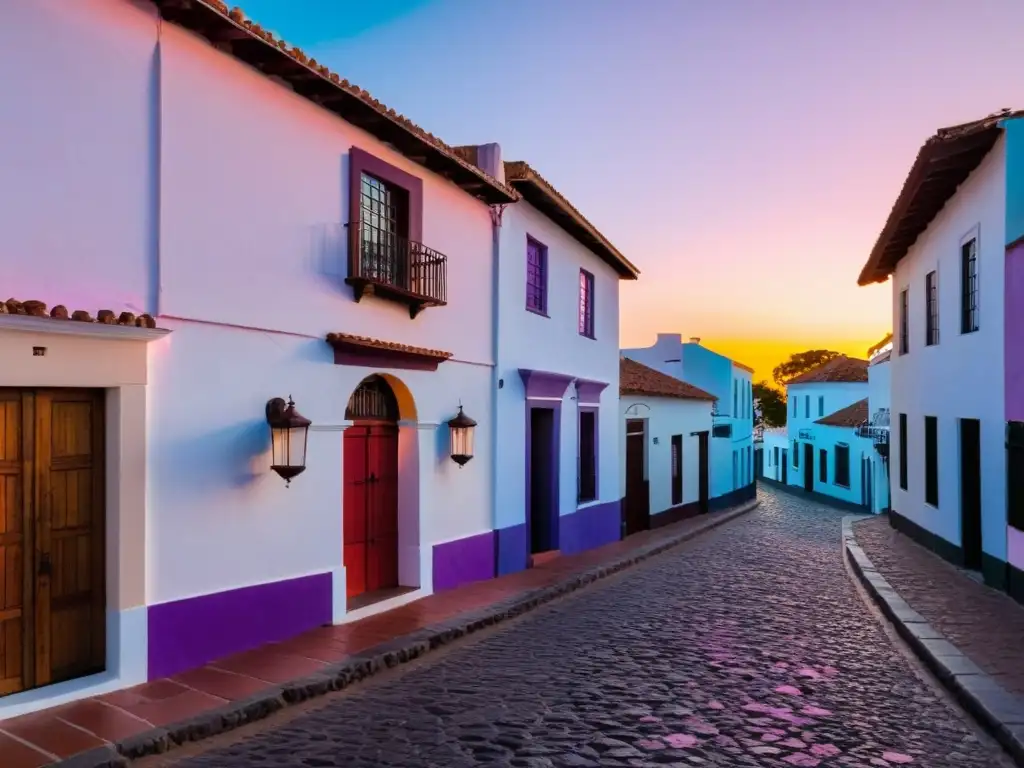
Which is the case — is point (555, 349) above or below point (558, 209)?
below

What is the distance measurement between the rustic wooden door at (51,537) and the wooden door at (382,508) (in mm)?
4038

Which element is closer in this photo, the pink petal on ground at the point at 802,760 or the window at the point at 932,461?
the pink petal on ground at the point at 802,760

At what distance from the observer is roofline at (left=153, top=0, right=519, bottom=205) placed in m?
6.99

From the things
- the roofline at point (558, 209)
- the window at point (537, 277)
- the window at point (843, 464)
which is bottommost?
the window at point (843, 464)

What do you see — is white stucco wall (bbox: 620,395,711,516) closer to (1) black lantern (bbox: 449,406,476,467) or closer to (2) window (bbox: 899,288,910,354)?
(2) window (bbox: 899,288,910,354)

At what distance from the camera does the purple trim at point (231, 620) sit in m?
6.91

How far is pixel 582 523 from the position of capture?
54.6ft

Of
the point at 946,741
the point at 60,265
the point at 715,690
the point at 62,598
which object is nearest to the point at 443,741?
the point at 715,690

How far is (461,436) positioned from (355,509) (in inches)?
71.3

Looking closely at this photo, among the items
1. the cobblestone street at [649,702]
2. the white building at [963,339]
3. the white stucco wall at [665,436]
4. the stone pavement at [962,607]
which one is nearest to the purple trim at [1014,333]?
the white building at [963,339]

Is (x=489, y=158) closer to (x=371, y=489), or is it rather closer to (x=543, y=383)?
(x=543, y=383)

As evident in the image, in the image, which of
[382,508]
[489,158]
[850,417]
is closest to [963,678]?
[382,508]

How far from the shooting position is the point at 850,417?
36.4 meters

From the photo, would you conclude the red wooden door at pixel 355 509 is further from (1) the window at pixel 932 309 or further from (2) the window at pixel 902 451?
(2) the window at pixel 902 451
